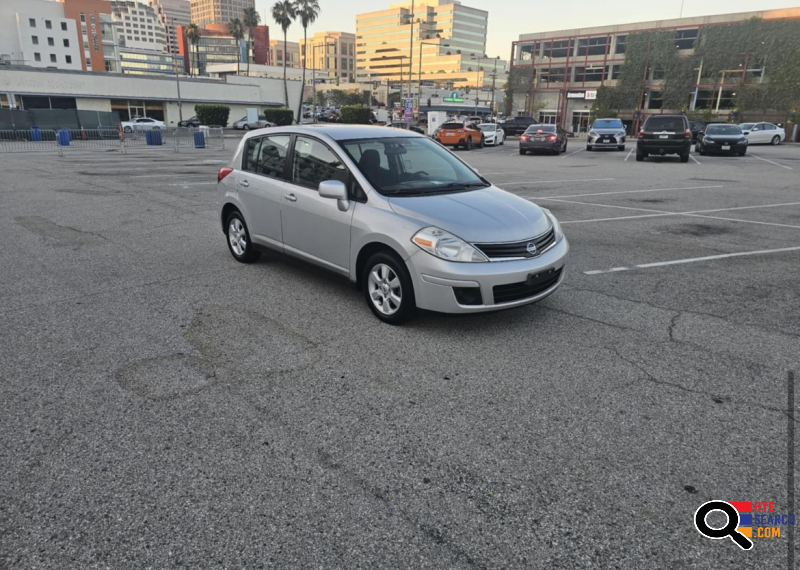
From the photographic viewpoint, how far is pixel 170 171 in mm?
18344

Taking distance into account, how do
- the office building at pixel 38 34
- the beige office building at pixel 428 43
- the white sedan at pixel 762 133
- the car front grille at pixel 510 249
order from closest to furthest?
1. the car front grille at pixel 510 249
2. the white sedan at pixel 762 133
3. the office building at pixel 38 34
4. the beige office building at pixel 428 43

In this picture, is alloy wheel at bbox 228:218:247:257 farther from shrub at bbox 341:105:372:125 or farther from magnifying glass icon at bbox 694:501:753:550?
shrub at bbox 341:105:372:125

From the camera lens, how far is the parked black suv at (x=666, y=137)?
885 inches

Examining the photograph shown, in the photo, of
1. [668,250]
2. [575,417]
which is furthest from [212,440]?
[668,250]

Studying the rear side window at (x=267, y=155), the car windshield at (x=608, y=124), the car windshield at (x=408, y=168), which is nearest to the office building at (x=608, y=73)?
the car windshield at (x=608, y=124)

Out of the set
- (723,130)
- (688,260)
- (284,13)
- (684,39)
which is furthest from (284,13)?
(688,260)

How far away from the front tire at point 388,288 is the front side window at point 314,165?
93 centimetres

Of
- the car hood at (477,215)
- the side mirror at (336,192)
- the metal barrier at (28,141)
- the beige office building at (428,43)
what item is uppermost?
the beige office building at (428,43)

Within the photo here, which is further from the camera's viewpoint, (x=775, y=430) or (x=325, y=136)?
(x=325, y=136)

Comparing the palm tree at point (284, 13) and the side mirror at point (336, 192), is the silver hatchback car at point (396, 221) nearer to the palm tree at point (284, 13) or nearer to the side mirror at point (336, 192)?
the side mirror at point (336, 192)

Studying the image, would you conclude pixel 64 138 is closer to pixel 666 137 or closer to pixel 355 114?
pixel 666 137

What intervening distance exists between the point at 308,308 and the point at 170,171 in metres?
14.9

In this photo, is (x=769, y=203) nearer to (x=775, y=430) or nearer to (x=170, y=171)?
(x=775, y=430)

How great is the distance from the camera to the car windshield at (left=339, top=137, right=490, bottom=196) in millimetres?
5293
